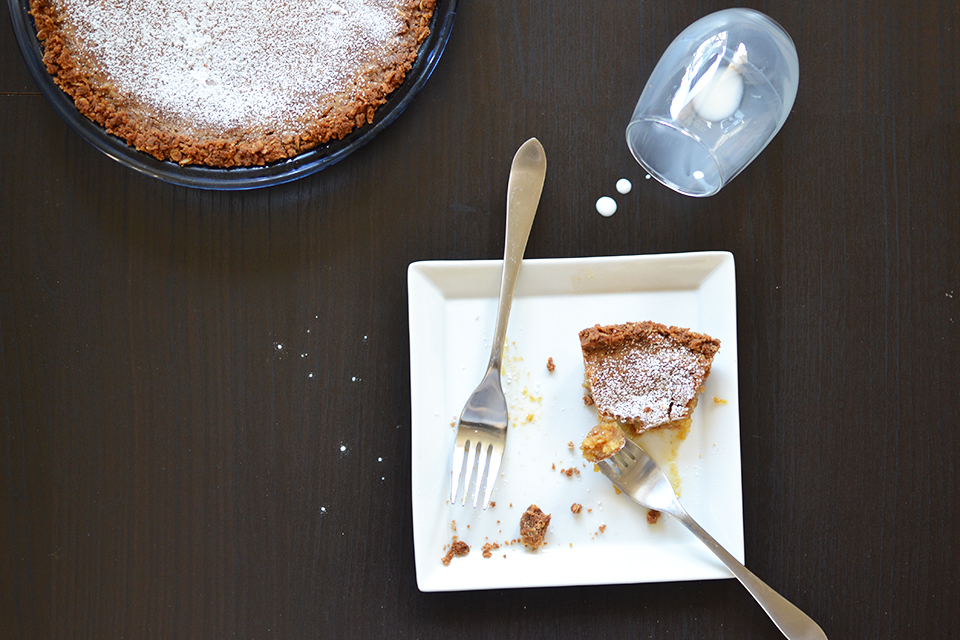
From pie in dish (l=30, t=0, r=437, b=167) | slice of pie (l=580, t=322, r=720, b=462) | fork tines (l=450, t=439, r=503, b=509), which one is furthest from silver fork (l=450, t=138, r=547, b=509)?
pie in dish (l=30, t=0, r=437, b=167)

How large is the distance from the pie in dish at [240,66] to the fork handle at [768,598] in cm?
95

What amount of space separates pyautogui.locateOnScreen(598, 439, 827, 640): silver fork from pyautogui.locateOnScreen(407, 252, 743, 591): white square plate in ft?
0.13

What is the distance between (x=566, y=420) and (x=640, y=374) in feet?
0.54

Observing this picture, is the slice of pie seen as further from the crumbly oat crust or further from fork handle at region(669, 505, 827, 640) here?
fork handle at region(669, 505, 827, 640)

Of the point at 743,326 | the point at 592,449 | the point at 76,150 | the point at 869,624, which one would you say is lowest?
the point at 869,624

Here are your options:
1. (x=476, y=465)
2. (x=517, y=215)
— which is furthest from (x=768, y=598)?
(x=517, y=215)

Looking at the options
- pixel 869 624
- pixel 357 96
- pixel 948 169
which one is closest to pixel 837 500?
pixel 869 624

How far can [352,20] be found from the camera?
1200 millimetres

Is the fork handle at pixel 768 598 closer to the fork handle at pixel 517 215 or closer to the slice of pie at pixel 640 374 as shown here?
Result: the slice of pie at pixel 640 374

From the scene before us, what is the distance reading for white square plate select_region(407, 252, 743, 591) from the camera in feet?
3.93

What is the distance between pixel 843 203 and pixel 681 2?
1.64ft

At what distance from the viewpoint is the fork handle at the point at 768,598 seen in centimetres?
117

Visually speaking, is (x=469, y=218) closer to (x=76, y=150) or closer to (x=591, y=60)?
(x=591, y=60)

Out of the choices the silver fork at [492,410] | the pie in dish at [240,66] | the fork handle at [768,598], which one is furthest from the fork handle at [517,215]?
the fork handle at [768,598]
